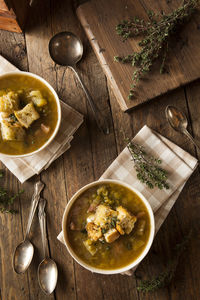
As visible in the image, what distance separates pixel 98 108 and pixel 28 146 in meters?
0.76

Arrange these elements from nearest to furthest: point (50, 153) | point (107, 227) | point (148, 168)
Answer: point (107, 227)
point (148, 168)
point (50, 153)

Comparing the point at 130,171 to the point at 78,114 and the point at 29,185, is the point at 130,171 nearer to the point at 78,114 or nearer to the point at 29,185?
the point at 78,114

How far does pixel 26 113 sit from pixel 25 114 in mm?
12

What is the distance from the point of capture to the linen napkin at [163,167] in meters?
2.96

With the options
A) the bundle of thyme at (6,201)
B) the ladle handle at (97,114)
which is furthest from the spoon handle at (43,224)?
the ladle handle at (97,114)

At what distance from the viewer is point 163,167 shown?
3.00 meters

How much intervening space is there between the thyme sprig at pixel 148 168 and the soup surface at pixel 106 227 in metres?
0.24

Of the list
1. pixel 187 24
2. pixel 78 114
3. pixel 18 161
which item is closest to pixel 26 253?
pixel 18 161

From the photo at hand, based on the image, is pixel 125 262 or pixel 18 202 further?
pixel 18 202

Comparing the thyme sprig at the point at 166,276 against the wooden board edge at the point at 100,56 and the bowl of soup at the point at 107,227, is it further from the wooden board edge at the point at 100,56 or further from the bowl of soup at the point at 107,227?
the wooden board edge at the point at 100,56

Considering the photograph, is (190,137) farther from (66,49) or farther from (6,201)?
(6,201)

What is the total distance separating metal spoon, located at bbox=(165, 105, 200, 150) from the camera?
307cm

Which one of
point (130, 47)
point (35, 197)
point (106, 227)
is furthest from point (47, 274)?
point (130, 47)

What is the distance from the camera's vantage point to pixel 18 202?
3.14 m
